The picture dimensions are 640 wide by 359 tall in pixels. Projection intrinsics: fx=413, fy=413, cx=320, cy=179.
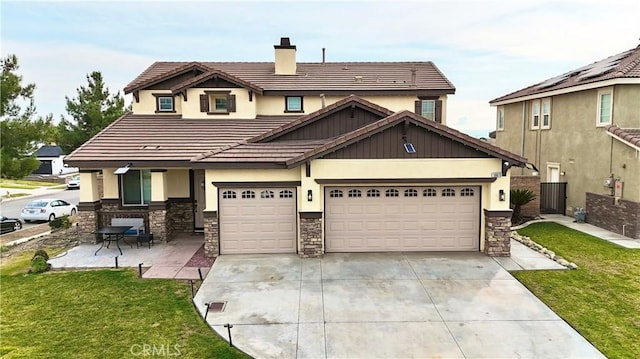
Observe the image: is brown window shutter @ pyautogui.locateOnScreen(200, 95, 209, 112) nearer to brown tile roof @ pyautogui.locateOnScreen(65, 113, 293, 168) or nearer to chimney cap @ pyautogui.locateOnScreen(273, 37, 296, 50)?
brown tile roof @ pyautogui.locateOnScreen(65, 113, 293, 168)

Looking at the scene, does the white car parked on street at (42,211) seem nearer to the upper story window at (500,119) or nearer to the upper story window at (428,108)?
the upper story window at (428,108)

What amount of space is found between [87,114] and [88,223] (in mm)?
16648

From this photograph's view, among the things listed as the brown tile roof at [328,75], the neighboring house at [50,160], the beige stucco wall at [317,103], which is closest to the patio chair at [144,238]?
the brown tile roof at [328,75]

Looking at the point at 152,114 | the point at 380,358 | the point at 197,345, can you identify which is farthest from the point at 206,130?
Result: the point at 380,358

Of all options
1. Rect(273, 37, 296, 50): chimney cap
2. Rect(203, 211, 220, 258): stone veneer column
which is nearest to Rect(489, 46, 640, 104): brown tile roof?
Rect(273, 37, 296, 50): chimney cap

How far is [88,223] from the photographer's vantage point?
14.9 m

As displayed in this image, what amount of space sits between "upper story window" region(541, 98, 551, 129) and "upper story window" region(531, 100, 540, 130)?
1.34ft

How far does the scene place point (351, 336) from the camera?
7648 mm

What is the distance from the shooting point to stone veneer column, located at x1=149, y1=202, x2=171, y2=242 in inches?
573

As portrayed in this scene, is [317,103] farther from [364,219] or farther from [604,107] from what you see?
[604,107]

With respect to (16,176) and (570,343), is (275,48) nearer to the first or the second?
(16,176)

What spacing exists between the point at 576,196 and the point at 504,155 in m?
9.10

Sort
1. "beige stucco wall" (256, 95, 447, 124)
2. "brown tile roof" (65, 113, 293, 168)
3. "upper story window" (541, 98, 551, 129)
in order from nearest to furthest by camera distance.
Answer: "brown tile roof" (65, 113, 293, 168) → "beige stucco wall" (256, 95, 447, 124) → "upper story window" (541, 98, 551, 129)

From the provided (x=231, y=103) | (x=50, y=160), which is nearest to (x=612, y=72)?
(x=231, y=103)
